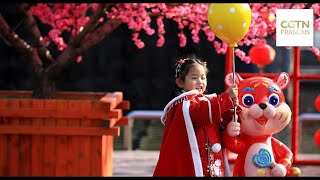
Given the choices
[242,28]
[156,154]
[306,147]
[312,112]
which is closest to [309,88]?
[312,112]

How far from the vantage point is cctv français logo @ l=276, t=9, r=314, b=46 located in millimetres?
7465

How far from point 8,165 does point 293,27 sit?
2984 mm

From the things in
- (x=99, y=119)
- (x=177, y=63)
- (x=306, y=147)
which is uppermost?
(x=177, y=63)

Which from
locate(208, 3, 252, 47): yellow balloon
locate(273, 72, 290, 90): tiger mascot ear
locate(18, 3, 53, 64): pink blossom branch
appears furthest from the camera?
locate(18, 3, 53, 64): pink blossom branch

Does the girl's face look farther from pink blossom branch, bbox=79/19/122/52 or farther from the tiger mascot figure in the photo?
pink blossom branch, bbox=79/19/122/52

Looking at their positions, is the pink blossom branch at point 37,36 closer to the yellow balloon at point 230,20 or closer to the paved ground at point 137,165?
the paved ground at point 137,165

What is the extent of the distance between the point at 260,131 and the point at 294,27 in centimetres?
215

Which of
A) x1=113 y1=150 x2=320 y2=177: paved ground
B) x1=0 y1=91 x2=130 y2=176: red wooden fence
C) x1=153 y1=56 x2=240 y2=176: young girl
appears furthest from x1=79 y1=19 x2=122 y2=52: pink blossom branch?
x1=153 y1=56 x2=240 y2=176: young girl

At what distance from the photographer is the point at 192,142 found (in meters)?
5.26

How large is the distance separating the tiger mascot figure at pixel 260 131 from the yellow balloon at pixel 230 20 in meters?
0.42

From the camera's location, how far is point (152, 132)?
1162 cm

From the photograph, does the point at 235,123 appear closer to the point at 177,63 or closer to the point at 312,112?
the point at 177,63

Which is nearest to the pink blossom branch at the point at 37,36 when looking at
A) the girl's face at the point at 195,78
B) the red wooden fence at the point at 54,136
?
the red wooden fence at the point at 54,136

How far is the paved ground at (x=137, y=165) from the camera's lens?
8.59 meters
